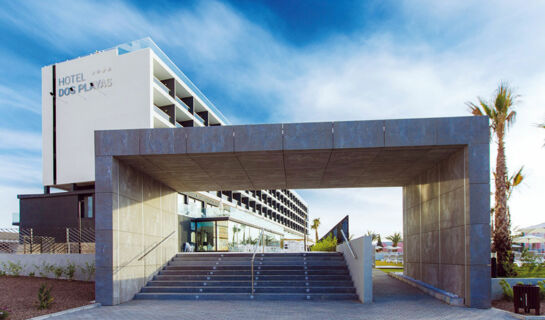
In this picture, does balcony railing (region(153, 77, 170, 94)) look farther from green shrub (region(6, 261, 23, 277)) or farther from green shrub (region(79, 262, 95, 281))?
green shrub (region(79, 262, 95, 281))

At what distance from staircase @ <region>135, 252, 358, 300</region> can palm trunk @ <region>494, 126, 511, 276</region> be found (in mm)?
4956

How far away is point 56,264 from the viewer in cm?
1562

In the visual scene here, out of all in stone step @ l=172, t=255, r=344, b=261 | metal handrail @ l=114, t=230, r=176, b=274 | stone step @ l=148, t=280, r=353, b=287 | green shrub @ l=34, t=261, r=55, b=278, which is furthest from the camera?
green shrub @ l=34, t=261, r=55, b=278

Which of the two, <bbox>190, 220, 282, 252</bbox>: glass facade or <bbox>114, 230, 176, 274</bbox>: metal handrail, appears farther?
<bbox>190, 220, 282, 252</bbox>: glass facade

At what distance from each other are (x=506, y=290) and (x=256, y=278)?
23.2ft

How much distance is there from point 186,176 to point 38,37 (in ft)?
82.8

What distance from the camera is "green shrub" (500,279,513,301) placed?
10432 millimetres

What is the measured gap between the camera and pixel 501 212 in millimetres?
13492

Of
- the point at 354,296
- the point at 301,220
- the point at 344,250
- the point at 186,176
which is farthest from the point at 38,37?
the point at 301,220

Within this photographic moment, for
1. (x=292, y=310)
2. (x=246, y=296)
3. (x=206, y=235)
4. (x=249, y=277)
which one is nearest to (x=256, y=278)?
(x=249, y=277)

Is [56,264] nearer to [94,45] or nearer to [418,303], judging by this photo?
[418,303]

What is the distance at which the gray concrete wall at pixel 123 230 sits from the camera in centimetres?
1075

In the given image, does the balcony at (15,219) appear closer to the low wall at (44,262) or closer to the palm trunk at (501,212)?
the low wall at (44,262)

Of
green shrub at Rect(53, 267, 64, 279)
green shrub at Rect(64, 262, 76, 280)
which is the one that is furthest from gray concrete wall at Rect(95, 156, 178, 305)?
green shrub at Rect(53, 267, 64, 279)
